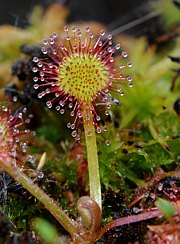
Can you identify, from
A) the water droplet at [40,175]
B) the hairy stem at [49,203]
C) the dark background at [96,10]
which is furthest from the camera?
the dark background at [96,10]

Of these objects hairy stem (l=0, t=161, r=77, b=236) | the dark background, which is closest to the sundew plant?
hairy stem (l=0, t=161, r=77, b=236)

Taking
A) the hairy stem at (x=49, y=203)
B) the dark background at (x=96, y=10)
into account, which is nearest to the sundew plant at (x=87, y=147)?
the hairy stem at (x=49, y=203)

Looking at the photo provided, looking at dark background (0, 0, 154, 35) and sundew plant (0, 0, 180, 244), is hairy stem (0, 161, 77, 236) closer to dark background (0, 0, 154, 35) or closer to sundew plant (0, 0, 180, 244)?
sundew plant (0, 0, 180, 244)

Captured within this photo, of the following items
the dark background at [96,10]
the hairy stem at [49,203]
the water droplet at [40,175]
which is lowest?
the hairy stem at [49,203]

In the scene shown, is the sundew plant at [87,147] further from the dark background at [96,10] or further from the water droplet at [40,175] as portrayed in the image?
the dark background at [96,10]

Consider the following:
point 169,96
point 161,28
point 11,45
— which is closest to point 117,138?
point 169,96

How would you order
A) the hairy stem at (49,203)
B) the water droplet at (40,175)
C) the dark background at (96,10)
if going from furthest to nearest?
the dark background at (96,10) → the water droplet at (40,175) → the hairy stem at (49,203)
